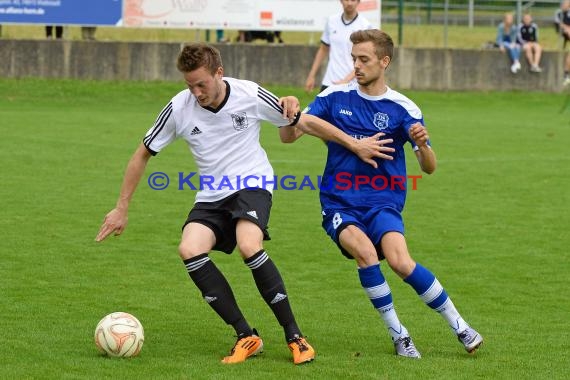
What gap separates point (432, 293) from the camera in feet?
21.8

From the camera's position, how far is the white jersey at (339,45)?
1482cm

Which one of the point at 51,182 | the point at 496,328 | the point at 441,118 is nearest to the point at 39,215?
the point at 51,182

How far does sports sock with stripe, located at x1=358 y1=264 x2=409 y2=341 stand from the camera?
21.6 feet

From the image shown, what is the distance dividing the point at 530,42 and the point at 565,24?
142 centimetres

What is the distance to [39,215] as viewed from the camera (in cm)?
1123

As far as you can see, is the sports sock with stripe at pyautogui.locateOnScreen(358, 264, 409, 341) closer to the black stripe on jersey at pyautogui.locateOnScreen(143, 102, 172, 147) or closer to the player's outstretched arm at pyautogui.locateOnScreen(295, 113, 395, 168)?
the player's outstretched arm at pyautogui.locateOnScreen(295, 113, 395, 168)

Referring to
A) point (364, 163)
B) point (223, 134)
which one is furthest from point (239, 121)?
point (364, 163)

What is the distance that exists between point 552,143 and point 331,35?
4.69 m

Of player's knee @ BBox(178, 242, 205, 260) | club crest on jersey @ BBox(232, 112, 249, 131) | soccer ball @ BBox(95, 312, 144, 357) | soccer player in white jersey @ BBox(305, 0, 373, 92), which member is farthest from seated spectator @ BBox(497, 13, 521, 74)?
soccer ball @ BBox(95, 312, 144, 357)

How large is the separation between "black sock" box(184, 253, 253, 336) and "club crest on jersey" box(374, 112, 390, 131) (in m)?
1.29

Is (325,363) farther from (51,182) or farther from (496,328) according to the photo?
(51,182)

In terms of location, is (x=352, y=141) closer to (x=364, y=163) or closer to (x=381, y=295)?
(x=364, y=163)

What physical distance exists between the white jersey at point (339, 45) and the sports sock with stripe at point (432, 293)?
833 centimetres

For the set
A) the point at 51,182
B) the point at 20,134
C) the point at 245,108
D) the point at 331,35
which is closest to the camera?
the point at 245,108
